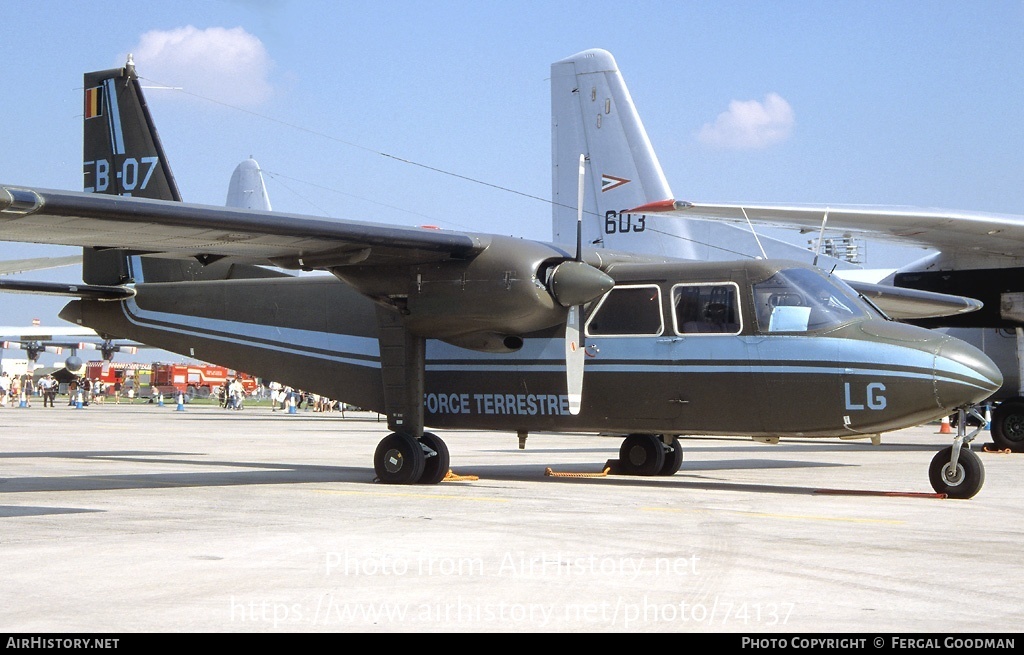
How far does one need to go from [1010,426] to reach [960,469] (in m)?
11.6

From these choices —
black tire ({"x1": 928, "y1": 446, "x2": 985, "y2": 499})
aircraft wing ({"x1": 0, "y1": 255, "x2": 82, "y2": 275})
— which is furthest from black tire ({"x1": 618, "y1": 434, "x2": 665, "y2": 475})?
aircraft wing ({"x1": 0, "y1": 255, "x2": 82, "y2": 275})

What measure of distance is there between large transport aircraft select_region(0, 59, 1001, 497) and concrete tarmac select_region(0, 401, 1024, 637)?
0.87 m

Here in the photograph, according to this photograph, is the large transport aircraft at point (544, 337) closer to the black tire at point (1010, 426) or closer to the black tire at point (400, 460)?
the black tire at point (400, 460)

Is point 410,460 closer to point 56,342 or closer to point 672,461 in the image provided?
point 672,461

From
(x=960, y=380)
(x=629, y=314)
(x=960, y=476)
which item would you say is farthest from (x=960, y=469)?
(x=629, y=314)

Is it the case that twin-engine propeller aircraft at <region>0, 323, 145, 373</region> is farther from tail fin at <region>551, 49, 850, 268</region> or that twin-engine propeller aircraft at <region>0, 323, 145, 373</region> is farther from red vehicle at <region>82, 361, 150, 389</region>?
tail fin at <region>551, 49, 850, 268</region>

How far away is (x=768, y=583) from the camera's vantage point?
253 inches

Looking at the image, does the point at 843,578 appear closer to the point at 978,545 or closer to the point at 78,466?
the point at 978,545

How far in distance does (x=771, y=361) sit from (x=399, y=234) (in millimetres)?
4345

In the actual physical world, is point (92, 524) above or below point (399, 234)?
below

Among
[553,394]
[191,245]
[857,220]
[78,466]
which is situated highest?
[857,220]

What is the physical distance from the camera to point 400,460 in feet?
43.8

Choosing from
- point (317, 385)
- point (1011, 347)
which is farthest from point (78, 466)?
point (1011, 347)

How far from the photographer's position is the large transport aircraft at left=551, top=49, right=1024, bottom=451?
2061 cm
